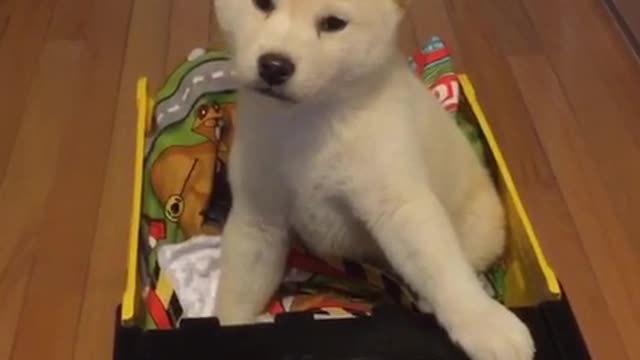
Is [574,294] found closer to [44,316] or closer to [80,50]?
[44,316]

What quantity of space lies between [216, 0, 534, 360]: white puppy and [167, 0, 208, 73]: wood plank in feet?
2.32

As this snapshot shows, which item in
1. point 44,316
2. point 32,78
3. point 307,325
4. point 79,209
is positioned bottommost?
point 307,325

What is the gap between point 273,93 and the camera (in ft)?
3.38

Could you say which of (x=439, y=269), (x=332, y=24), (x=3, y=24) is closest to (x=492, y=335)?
(x=439, y=269)

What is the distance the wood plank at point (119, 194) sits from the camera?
145cm

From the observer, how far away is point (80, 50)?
6.37 feet

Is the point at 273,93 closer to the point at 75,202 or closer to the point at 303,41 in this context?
the point at 303,41

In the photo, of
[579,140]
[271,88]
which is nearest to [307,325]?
[271,88]

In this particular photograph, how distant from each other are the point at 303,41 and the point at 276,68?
0.04 metres

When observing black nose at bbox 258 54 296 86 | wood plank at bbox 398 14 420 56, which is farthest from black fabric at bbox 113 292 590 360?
wood plank at bbox 398 14 420 56

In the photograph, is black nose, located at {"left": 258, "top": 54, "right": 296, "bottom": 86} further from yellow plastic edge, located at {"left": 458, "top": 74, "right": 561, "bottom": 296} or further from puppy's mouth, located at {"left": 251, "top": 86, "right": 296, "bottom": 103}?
yellow plastic edge, located at {"left": 458, "top": 74, "right": 561, "bottom": 296}

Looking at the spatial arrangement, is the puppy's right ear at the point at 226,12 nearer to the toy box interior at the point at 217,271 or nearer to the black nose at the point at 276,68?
the black nose at the point at 276,68

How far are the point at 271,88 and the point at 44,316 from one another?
61cm

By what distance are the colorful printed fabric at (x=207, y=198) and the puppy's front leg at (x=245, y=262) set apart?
0.04 metres
